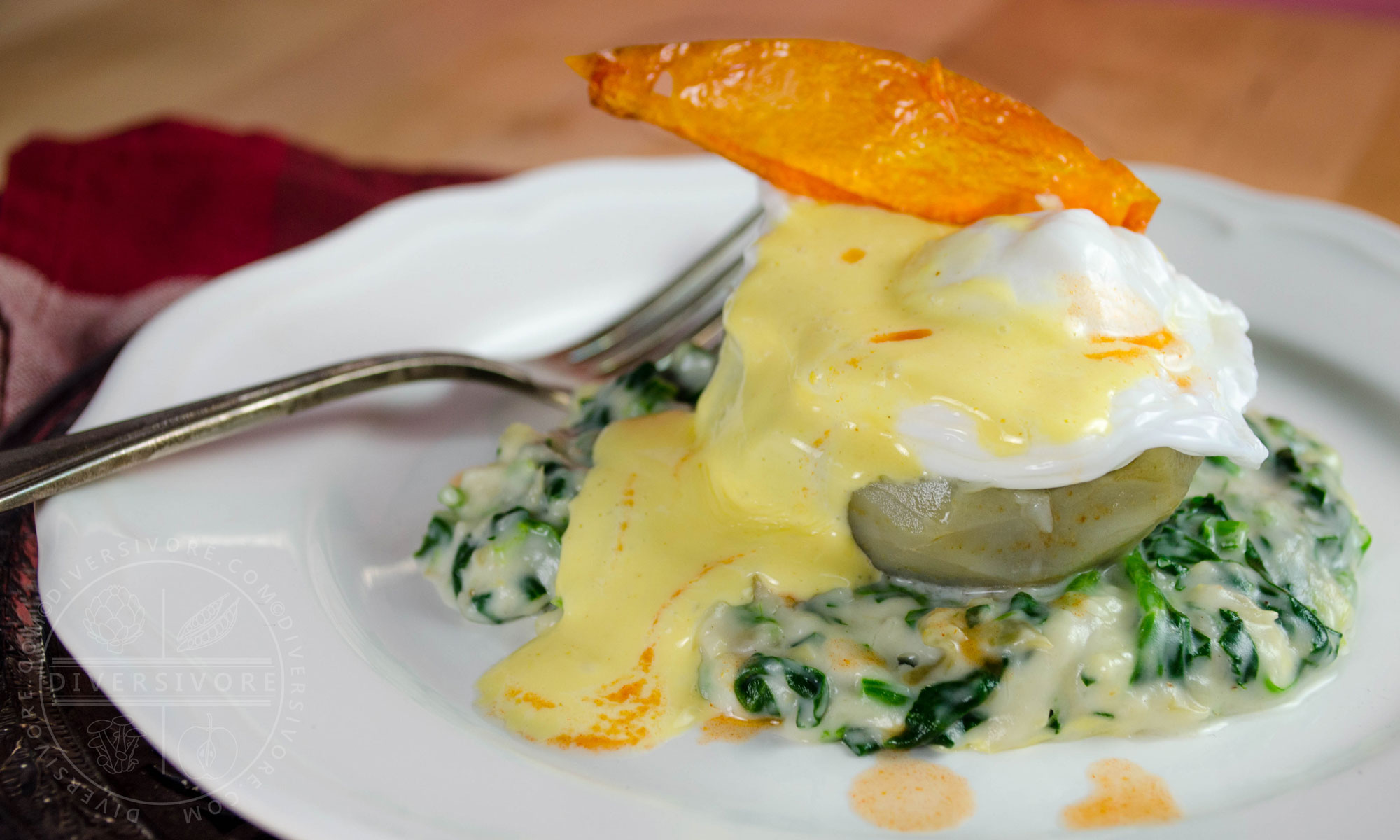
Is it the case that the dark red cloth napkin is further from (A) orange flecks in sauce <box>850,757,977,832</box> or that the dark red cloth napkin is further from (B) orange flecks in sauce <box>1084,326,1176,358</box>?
(B) orange flecks in sauce <box>1084,326,1176,358</box>

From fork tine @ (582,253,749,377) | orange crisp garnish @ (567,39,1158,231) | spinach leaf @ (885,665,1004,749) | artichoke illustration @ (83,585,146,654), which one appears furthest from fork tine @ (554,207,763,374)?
spinach leaf @ (885,665,1004,749)

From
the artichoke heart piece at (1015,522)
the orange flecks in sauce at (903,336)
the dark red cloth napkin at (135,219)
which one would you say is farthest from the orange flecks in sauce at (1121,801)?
the dark red cloth napkin at (135,219)

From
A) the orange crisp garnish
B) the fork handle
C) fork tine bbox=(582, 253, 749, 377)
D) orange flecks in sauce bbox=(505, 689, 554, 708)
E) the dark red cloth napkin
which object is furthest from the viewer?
the dark red cloth napkin

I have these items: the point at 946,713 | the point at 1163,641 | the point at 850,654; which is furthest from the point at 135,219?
the point at 1163,641

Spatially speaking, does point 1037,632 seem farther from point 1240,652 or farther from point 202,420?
point 202,420

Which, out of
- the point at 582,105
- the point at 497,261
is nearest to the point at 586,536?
the point at 497,261

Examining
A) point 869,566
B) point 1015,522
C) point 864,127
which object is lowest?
point 869,566
